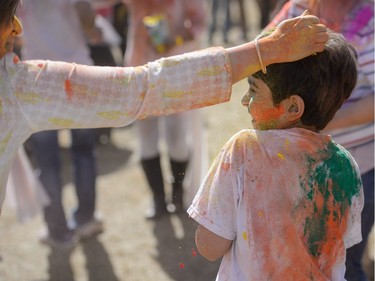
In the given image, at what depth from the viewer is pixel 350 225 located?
2.02 m

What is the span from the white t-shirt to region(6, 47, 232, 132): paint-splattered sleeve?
18 centimetres

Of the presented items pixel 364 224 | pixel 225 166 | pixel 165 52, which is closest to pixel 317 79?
pixel 225 166

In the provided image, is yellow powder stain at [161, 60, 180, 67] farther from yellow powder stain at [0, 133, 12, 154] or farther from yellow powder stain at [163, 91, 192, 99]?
yellow powder stain at [0, 133, 12, 154]

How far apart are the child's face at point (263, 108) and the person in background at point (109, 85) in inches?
2.5

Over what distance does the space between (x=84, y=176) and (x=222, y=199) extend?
108 inches

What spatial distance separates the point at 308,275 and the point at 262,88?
20.4 inches

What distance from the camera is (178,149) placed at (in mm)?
4750

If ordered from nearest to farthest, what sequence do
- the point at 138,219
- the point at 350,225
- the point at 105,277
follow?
the point at 350,225
the point at 105,277
the point at 138,219

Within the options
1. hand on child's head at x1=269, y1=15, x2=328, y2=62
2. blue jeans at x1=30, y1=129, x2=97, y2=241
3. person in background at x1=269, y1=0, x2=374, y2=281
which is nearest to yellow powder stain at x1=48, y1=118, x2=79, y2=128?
hand on child's head at x1=269, y1=15, x2=328, y2=62

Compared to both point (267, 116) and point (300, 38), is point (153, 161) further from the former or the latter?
point (300, 38)

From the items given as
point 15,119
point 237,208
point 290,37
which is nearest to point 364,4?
point 290,37

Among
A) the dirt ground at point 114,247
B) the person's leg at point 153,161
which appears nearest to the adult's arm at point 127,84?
the dirt ground at point 114,247

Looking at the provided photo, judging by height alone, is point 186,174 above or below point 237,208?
below

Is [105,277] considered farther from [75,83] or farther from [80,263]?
[75,83]
